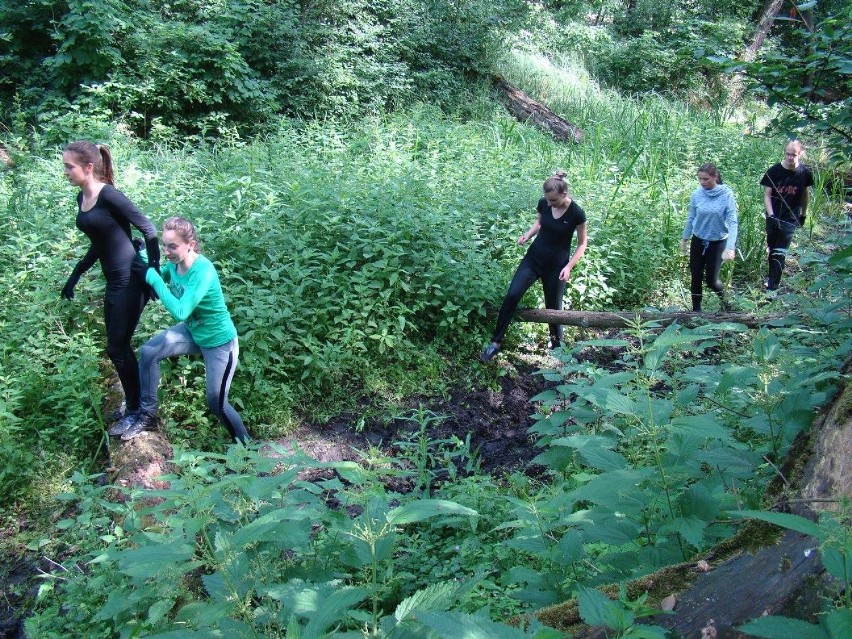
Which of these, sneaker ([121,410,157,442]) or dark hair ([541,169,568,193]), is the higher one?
dark hair ([541,169,568,193])

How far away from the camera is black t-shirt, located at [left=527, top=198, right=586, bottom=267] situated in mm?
6527

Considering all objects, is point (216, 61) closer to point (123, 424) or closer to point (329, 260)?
point (329, 260)

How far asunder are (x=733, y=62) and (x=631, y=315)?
11.4ft

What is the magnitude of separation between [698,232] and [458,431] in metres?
3.91

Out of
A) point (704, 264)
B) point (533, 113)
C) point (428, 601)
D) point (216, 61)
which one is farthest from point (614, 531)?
point (533, 113)

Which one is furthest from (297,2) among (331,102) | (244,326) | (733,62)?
(733,62)

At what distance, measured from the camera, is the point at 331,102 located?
44.8 feet

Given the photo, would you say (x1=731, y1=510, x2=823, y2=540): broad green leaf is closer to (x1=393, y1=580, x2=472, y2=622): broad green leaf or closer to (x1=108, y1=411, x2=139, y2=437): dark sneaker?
(x1=393, y1=580, x2=472, y2=622): broad green leaf

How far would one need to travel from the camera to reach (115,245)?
4793 mm

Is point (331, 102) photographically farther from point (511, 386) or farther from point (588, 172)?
point (511, 386)

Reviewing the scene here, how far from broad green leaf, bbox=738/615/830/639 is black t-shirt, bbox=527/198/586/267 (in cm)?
547

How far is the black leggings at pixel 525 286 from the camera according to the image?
22.0 feet

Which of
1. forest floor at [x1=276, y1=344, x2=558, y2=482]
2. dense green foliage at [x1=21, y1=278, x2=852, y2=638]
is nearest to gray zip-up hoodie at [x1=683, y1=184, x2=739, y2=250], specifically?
forest floor at [x1=276, y1=344, x2=558, y2=482]

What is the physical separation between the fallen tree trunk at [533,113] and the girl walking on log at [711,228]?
5474 mm
